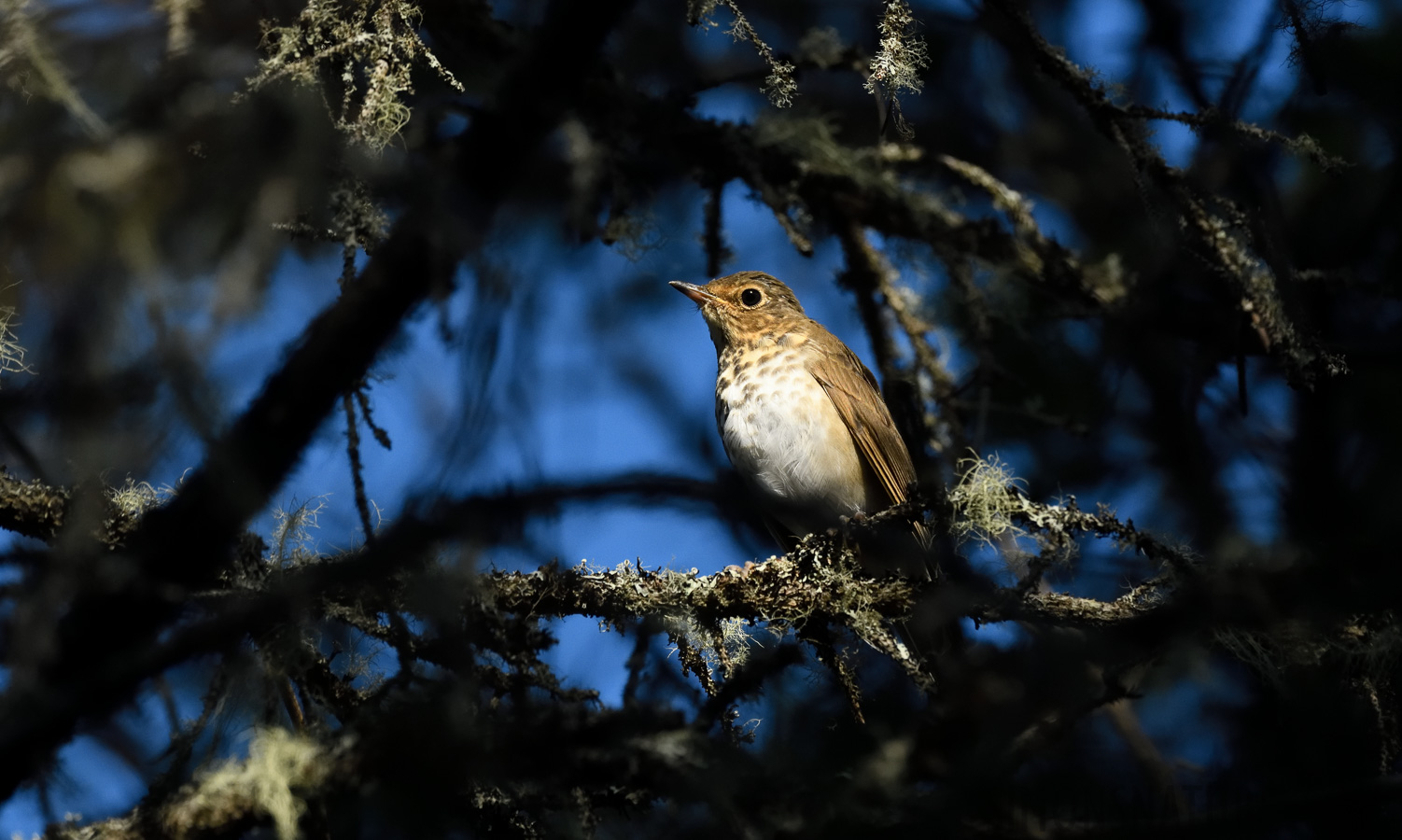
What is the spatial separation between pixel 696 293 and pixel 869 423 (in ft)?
3.45

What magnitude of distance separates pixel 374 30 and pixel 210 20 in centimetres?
123

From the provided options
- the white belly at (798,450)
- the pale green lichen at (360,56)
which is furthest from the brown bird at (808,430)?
the pale green lichen at (360,56)

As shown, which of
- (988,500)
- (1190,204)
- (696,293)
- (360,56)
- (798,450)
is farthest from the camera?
(696,293)

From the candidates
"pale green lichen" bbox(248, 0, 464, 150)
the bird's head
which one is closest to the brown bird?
the bird's head

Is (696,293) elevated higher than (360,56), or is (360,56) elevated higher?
(696,293)

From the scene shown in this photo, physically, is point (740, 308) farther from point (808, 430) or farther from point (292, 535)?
point (292, 535)

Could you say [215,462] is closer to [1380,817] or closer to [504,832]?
[504,832]

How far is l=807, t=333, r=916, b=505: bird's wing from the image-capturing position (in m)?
4.22

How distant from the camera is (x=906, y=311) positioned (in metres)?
4.14

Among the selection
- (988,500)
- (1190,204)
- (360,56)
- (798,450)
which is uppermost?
(360,56)

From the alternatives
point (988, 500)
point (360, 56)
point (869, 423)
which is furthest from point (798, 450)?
point (360, 56)

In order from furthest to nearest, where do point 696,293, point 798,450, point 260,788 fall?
point 696,293
point 798,450
point 260,788

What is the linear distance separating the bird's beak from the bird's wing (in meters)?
0.60

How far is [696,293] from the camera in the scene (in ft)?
15.6
